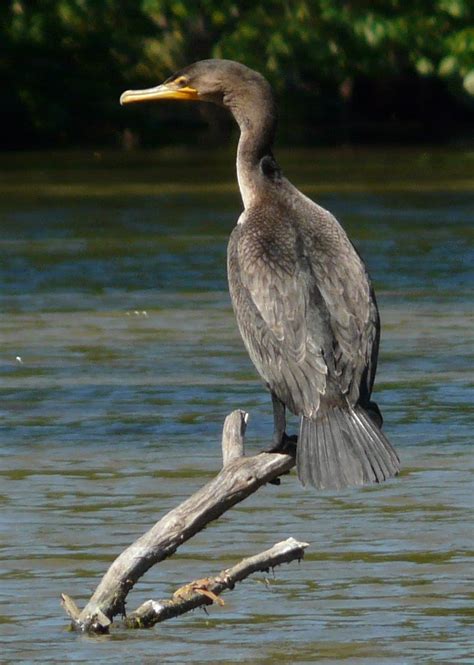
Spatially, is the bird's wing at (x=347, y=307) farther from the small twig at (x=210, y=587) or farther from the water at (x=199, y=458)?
the water at (x=199, y=458)

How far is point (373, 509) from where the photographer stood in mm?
9172

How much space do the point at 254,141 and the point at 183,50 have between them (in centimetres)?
4214

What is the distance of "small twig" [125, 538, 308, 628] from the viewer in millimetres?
6281

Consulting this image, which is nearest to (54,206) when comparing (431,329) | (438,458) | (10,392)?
(431,329)

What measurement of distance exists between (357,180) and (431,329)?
17028mm

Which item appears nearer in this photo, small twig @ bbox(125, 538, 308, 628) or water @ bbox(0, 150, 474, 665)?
small twig @ bbox(125, 538, 308, 628)

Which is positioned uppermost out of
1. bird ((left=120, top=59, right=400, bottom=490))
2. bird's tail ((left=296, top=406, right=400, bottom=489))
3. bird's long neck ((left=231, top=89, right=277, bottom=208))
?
bird's long neck ((left=231, top=89, right=277, bottom=208))

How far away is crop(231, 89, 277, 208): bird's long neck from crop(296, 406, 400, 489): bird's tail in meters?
1.05

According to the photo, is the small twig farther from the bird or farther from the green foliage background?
the green foliage background

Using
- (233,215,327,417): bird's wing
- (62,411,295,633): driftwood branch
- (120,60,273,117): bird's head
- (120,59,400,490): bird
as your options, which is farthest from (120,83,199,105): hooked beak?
(62,411,295,633): driftwood branch

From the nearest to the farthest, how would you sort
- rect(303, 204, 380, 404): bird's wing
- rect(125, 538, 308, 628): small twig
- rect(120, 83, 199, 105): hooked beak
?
1. rect(125, 538, 308, 628): small twig
2. rect(303, 204, 380, 404): bird's wing
3. rect(120, 83, 199, 105): hooked beak

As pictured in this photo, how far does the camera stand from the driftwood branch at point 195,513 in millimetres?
6297

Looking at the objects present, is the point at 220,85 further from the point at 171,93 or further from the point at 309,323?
the point at 309,323

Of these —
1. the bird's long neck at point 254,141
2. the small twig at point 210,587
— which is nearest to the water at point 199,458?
the small twig at point 210,587
